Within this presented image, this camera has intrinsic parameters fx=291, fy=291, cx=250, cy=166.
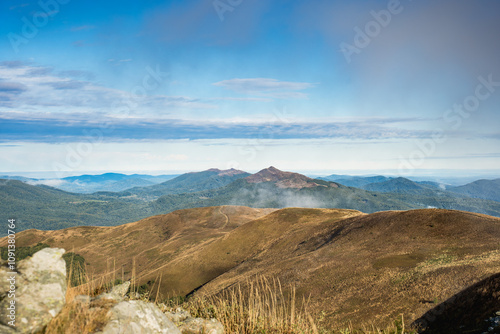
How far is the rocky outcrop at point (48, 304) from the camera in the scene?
4230 mm

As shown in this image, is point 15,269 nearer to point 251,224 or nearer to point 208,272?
point 208,272

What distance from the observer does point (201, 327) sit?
6367mm

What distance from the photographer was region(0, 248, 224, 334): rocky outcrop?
4.23m

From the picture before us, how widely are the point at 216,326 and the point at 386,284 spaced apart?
24652mm

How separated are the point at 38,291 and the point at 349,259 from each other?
36.4 m

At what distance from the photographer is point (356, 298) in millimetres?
25609

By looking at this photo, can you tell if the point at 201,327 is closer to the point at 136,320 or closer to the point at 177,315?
the point at 177,315

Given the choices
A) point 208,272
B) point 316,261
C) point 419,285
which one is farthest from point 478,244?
point 208,272

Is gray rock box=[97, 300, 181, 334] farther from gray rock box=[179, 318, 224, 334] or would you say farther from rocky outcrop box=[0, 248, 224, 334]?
gray rock box=[179, 318, 224, 334]

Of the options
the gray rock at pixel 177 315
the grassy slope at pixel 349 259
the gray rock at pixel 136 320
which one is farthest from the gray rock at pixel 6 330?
the gray rock at pixel 177 315

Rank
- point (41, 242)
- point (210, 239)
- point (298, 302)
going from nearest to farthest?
point (298, 302), point (210, 239), point (41, 242)

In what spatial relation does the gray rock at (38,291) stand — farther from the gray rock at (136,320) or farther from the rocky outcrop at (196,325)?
the rocky outcrop at (196,325)

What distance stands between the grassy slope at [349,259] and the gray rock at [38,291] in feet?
2.83

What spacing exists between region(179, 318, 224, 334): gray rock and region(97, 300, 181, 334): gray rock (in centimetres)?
80
